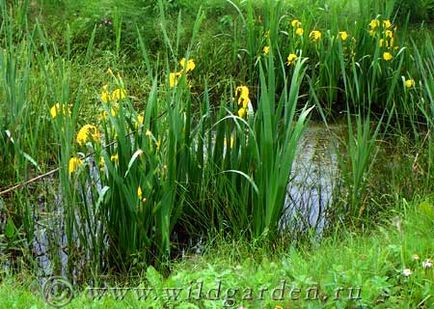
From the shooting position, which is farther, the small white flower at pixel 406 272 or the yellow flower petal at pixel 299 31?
the yellow flower petal at pixel 299 31

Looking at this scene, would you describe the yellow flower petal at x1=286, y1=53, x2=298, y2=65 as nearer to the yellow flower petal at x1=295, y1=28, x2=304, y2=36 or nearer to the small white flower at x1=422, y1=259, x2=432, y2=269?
the yellow flower petal at x1=295, y1=28, x2=304, y2=36

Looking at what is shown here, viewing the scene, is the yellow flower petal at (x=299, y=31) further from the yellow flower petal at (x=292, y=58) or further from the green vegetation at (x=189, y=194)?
the green vegetation at (x=189, y=194)

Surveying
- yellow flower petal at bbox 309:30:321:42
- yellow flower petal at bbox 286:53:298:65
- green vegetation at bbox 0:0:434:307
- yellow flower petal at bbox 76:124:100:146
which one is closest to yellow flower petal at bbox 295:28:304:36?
yellow flower petal at bbox 309:30:321:42

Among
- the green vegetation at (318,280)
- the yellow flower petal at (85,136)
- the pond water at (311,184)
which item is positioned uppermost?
the yellow flower petal at (85,136)

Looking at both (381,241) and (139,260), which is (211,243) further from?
(381,241)

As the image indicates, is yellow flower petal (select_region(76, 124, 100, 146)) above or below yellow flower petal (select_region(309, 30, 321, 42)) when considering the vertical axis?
below

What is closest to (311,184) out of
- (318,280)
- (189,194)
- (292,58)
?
(189,194)

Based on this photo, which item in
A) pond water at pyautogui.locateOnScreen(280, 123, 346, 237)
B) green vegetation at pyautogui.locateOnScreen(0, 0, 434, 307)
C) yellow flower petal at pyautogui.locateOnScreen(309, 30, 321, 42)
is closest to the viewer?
green vegetation at pyautogui.locateOnScreen(0, 0, 434, 307)

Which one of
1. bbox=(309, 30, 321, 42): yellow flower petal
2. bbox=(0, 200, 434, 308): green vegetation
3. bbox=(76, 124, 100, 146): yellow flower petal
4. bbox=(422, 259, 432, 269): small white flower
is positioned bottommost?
bbox=(0, 200, 434, 308): green vegetation

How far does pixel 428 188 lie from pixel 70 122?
1.89 metres

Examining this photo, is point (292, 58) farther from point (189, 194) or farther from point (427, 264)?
point (427, 264)

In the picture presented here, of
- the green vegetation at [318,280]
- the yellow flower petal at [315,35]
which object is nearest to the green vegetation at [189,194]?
the green vegetation at [318,280]

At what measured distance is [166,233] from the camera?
3.30m

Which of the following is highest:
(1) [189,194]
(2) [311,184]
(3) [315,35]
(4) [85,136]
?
(3) [315,35]
